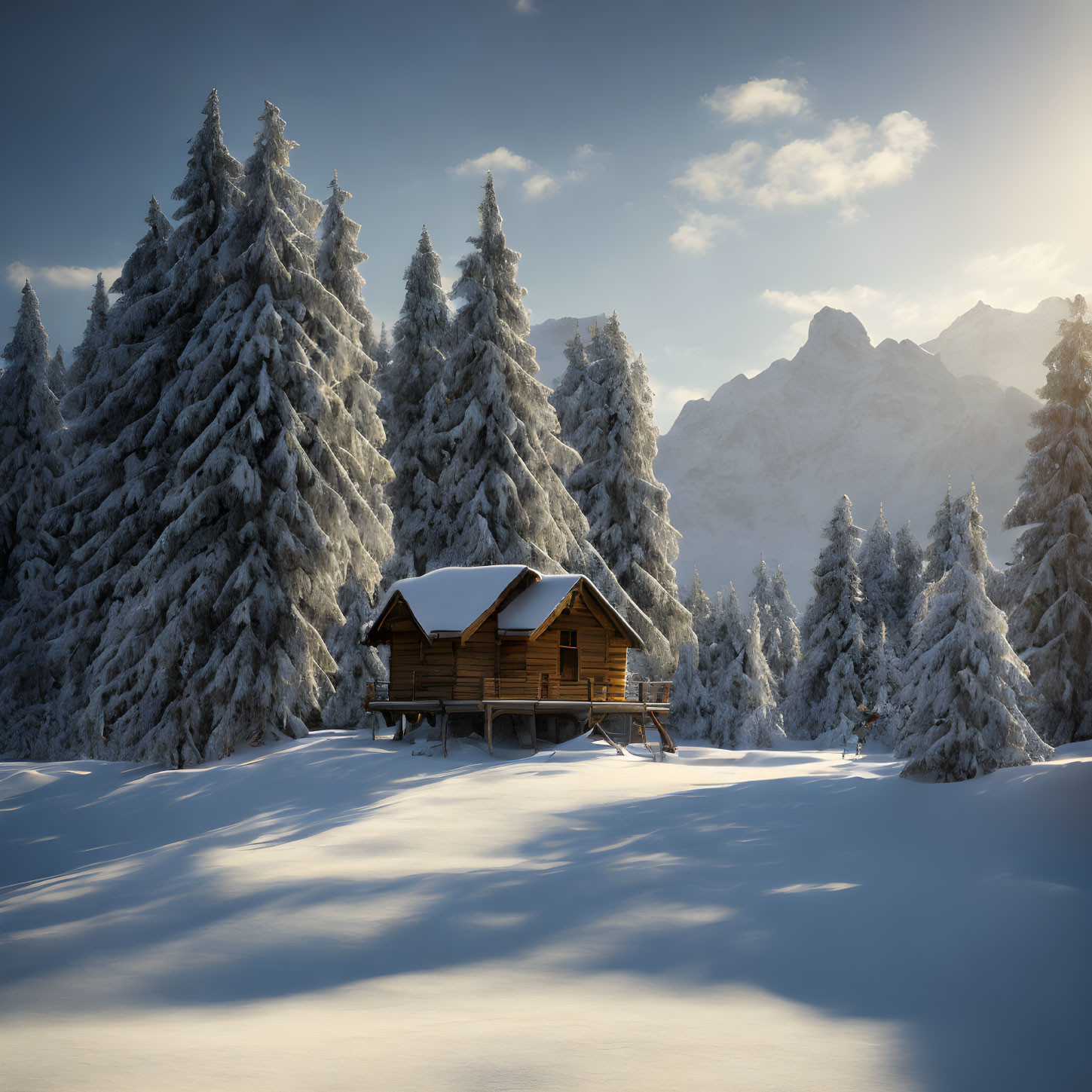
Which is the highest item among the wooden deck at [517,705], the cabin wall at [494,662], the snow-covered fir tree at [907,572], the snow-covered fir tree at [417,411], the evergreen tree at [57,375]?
the evergreen tree at [57,375]

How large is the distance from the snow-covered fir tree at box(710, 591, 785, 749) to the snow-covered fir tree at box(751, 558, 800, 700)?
14.5 m

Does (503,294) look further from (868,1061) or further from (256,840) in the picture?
(868,1061)

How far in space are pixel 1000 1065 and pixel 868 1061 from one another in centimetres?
95

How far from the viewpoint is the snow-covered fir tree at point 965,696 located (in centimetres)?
1355

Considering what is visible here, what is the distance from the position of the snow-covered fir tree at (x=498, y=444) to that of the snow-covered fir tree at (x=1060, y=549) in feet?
45.4

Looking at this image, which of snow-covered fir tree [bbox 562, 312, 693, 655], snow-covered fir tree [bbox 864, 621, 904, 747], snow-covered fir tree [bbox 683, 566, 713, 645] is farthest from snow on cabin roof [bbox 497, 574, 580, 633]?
snow-covered fir tree [bbox 864, 621, 904, 747]

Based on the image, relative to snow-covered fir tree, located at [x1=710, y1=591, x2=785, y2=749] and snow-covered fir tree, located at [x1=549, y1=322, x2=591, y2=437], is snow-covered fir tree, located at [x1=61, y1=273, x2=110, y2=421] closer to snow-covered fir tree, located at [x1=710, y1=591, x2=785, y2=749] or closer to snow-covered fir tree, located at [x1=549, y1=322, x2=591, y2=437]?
snow-covered fir tree, located at [x1=549, y1=322, x2=591, y2=437]

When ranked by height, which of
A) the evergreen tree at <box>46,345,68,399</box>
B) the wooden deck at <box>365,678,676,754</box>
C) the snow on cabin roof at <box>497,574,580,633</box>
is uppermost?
the evergreen tree at <box>46,345,68,399</box>

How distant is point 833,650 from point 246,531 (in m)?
30.2

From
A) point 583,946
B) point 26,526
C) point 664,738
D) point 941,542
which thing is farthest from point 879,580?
point 583,946

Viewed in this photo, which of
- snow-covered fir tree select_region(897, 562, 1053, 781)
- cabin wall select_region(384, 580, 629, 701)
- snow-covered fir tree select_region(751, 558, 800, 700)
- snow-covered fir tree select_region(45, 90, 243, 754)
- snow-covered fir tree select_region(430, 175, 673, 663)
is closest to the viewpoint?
snow-covered fir tree select_region(897, 562, 1053, 781)

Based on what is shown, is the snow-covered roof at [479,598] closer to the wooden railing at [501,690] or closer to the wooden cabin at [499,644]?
the wooden cabin at [499,644]

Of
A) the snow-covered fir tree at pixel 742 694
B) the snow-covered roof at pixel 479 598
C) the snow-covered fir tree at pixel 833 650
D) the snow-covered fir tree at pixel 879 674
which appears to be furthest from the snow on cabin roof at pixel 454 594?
the snow-covered fir tree at pixel 879 674

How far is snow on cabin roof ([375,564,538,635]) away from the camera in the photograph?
23031 millimetres
